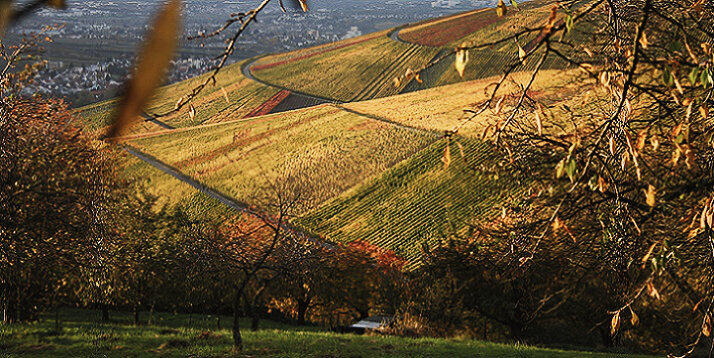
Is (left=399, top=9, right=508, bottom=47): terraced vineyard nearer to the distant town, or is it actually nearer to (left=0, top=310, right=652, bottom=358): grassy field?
(left=0, top=310, right=652, bottom=358): grassy field

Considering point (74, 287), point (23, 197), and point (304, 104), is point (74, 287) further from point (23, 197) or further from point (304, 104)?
point (304, 104)

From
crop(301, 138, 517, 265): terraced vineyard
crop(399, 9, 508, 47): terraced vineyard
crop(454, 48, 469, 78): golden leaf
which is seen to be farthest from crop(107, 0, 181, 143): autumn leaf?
crop(399, 9, 508, 47): terraced vineyard

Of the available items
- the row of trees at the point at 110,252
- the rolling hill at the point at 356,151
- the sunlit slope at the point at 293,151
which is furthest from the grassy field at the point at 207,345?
the sunlit slope at the point at 293,151

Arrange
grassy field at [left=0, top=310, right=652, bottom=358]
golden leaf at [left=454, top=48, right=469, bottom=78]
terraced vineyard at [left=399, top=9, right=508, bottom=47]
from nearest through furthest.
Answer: golden leaf at [left=454, top=48, right=469, bottom=78], grassy field at [left=0, top=310, right=652, bottom=358], terraced vineyard at [left=399, top=9, right=508, bottom=47]

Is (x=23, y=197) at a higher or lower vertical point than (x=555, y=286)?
higher

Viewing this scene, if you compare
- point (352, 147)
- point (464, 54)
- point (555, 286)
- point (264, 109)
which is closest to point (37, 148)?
point (555, 286)

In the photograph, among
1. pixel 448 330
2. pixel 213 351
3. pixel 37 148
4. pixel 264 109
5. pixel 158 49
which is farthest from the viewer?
pixel 264 109

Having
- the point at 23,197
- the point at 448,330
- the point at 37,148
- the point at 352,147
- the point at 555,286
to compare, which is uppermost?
the point at 352,147
